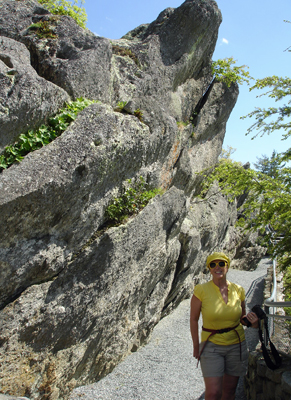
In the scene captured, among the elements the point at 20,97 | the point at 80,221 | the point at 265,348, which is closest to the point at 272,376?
the point at 265,348

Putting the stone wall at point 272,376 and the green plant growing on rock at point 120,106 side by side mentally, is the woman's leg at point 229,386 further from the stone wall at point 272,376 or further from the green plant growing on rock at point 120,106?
the green plant growing on rock at point 120,106

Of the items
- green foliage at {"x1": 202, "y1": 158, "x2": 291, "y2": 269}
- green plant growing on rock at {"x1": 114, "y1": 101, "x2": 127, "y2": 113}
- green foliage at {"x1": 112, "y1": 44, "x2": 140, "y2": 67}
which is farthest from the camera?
green foliage at {"x1": 112, "y1": 44, "x2": 140, "y2": 67}

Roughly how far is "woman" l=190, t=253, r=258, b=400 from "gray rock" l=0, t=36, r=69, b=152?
4.51 meters

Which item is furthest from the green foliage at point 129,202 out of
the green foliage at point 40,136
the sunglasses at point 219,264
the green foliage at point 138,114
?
the sunglasses at point 219,264

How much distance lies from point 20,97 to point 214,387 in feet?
18.8

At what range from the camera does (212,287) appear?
3930 mm

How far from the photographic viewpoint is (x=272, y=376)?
167 inches

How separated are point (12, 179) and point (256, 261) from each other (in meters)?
21.0

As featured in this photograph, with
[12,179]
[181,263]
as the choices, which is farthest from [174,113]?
[12,179]

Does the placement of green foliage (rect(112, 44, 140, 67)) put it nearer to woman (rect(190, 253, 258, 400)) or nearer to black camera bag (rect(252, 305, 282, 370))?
woman (rect(190, 253, 258, 400))

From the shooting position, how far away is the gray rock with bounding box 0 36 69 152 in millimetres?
5547

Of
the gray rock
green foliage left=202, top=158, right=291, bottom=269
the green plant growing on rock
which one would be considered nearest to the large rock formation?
the gray rock

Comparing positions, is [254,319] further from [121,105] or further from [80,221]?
[121,105]

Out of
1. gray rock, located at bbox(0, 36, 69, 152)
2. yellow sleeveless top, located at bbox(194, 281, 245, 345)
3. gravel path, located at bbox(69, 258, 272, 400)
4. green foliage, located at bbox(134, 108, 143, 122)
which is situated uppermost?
green foliage, located at bbox(134, 108, 143, 122)
